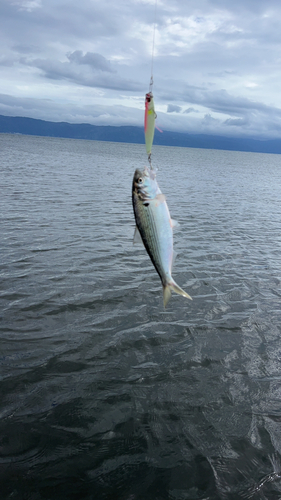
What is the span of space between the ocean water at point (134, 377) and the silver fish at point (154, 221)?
9.26 ft

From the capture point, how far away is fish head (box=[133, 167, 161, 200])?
11.7 feet

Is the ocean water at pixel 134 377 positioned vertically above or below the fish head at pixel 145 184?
below

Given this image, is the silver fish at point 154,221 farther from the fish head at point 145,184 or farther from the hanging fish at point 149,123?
the hanging fish at point 149,123

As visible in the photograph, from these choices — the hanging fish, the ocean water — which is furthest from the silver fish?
the ocean water

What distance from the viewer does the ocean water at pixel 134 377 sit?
15.4 ft

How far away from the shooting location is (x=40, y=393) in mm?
5984

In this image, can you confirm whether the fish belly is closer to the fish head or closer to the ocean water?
the fish head

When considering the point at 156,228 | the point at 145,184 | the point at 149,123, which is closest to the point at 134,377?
the point at 156,228

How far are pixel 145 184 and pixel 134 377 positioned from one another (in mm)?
4395

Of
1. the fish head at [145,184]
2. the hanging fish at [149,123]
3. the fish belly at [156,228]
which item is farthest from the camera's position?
the hanging fish at [149,123]

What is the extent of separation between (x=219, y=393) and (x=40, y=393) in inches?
133

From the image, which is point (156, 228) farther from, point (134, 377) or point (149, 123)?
point (134, 377)

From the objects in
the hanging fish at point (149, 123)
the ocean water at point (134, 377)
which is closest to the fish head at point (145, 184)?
the hanging fish at point (149, 123)

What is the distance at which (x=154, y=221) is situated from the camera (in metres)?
3.73
